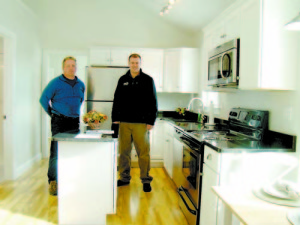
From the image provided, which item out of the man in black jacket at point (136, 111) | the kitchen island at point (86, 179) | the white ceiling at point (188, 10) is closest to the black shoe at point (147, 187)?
the man in black jacket at point (136, 111)

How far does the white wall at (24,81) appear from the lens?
364cm

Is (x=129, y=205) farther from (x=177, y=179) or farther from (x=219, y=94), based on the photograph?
(x=219, y=94)

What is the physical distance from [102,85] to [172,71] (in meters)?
1.23

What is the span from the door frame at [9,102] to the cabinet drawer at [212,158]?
2796mm

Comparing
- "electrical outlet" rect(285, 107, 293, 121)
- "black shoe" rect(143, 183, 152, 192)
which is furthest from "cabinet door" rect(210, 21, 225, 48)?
"black shoe" rect(143, 183, 152, 192)

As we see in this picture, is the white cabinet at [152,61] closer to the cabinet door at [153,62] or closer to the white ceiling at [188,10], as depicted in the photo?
the cabinet door at [153,62]

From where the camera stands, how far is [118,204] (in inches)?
114

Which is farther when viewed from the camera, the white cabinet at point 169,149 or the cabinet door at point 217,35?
the white cabinet at point 169,149

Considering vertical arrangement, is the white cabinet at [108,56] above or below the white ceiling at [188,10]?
below

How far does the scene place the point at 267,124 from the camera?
2373 mm

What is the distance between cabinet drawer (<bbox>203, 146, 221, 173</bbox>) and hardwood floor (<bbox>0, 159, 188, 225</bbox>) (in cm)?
77

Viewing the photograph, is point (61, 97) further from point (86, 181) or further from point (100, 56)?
point (100, 56)

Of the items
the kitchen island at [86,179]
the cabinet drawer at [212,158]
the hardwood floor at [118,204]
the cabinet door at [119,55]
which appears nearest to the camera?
the cabinet drawer at [212,158]

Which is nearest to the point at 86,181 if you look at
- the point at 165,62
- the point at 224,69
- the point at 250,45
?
the point at 224,69
